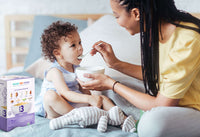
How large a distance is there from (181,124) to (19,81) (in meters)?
0.54

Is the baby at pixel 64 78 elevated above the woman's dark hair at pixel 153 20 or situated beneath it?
situated beneath

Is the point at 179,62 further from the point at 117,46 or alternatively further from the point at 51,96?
the point at 51,96

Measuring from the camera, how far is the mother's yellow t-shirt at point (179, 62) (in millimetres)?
748

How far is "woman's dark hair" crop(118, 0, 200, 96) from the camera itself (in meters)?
0.77

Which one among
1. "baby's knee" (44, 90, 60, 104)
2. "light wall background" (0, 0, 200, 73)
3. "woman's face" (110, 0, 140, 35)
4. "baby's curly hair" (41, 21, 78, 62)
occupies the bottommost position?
"baby's knee" (44, 90, 60, 104)

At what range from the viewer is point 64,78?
3.05 feet

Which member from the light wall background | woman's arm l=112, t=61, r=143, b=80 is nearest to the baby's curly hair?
woman's arm l=112, t=61, r=143, b=80

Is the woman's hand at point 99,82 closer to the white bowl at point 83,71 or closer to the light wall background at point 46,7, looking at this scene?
the white bowl at point 83,71

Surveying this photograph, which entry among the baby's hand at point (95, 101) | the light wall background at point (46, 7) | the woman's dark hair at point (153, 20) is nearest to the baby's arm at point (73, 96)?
the baby's hand at point (95, 101)

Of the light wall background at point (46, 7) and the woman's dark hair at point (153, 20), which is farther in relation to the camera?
the light wall background at point (46, 7)

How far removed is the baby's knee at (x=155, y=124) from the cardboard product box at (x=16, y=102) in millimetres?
411

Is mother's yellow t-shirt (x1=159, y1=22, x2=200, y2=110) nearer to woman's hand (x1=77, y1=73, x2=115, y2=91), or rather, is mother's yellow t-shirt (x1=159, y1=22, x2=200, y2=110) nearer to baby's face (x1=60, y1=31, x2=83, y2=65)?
woman's hand (x1=77, y1=73, x2=115, y2=91)

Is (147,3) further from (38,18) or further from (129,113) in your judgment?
(38,18)

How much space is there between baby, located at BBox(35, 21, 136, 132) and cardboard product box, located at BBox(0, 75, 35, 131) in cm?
5
